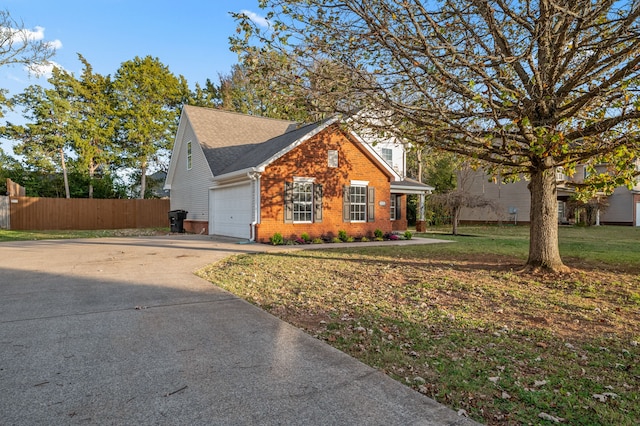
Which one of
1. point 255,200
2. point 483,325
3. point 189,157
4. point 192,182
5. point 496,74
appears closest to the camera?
point 483,325

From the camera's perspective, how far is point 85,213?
2400 centimetres

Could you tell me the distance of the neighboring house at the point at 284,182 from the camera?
14508 millimetres

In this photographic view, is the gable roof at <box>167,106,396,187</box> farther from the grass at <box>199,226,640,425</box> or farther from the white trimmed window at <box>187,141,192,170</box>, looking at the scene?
the grass at <box>199,226,640,425</box>

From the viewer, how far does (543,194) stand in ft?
26.3

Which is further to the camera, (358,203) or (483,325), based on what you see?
(358,203)

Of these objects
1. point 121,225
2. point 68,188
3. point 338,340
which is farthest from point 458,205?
point 68,188

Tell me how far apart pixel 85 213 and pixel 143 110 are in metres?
10.6

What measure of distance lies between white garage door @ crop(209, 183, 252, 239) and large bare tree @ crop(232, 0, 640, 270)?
303 inches

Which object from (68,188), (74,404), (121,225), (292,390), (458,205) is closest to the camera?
(74,404)

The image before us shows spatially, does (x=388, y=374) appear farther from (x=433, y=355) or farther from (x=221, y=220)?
(x=221, y=220)

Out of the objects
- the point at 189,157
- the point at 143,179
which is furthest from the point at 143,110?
the point at 189,157

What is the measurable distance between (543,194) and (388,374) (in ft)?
21.4

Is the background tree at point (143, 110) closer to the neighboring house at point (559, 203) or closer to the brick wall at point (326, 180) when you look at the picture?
the brick wall at point (326, 180)

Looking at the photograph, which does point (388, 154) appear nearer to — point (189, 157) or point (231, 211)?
point (231, 211)
